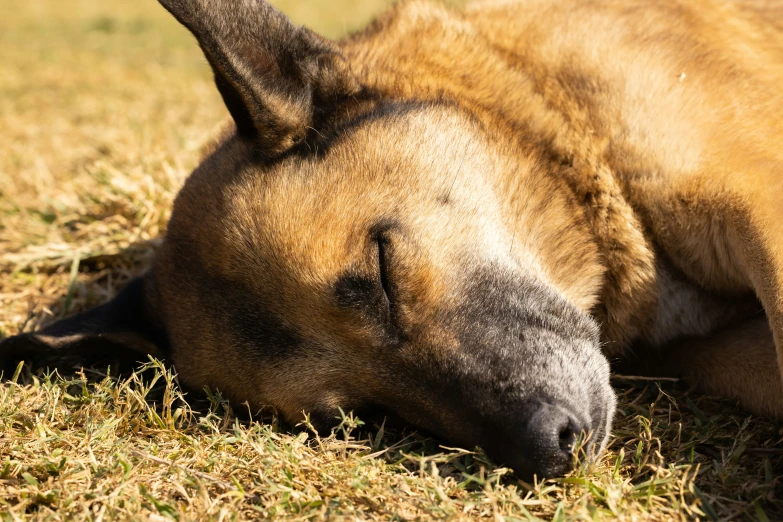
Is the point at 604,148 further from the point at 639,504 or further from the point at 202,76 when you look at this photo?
the point at 202,76

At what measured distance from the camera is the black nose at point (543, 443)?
209 cm

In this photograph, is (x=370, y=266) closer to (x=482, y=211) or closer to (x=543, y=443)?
(x=482, y=211)

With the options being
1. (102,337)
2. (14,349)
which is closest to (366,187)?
(102,337)

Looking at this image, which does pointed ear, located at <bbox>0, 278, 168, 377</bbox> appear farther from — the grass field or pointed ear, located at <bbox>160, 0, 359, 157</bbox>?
pointed ear, located at <bbox>160, 0, 359, 157</bbox>

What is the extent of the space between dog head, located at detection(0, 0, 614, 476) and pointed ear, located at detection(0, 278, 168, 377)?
37 millimetres

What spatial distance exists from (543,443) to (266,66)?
1589mm

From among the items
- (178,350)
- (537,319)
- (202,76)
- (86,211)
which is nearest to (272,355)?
(178,350)

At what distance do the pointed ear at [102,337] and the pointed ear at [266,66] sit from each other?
97 centimetres

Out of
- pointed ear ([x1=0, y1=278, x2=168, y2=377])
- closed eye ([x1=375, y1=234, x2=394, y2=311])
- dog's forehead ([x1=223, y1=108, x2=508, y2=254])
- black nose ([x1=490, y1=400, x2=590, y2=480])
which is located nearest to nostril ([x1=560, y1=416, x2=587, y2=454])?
black nose ([x1=490, y1=400, x2=590, y2=480])

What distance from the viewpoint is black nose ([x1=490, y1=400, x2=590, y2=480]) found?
209cm

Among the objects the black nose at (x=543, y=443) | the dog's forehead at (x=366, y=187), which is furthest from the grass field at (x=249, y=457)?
the dog's forehead at (x=366, y=187)

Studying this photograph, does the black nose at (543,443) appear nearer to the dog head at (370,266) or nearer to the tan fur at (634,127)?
the dog head at (370,266)

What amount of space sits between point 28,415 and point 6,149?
4198 millimetres

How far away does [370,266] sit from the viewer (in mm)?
2420
